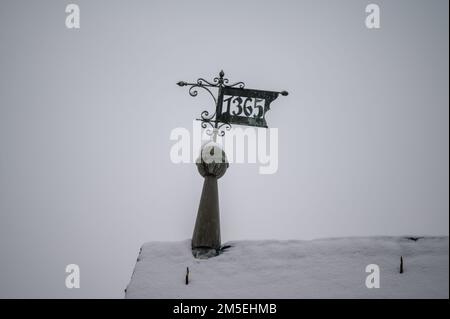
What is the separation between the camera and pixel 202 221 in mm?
6172

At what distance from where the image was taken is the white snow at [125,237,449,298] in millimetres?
4980

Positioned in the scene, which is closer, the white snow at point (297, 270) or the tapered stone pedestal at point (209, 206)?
the white snow at point (297, 270)

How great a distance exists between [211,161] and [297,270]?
206cm

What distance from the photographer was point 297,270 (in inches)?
214

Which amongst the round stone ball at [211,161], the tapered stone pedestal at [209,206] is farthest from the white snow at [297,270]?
the round stone ball at [211,161]

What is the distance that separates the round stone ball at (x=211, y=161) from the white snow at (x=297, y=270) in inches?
43.5

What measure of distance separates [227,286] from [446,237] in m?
2.95

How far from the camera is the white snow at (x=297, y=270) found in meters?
4.98

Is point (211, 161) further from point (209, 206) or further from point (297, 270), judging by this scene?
point (297, 270)

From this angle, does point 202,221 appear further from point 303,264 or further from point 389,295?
point 389,295

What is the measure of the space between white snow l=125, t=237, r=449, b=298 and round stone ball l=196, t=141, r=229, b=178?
1106mm

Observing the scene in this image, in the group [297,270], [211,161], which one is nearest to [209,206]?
[211,161]

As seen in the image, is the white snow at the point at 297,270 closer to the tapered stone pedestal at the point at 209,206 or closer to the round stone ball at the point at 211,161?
the tapered stone pedestal at the point at 209,206
